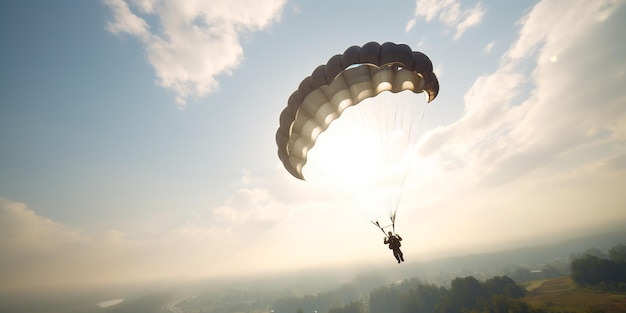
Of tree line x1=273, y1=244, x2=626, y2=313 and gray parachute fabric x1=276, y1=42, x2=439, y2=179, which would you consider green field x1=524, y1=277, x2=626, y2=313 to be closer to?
tree line x1=273, y1=244, x2=626, y2=313

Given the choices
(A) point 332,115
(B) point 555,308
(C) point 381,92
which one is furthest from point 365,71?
(B) point 555,308

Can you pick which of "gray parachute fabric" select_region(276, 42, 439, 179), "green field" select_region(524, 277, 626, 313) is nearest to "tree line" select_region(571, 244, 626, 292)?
"green field" select_region(524, 277, 626, 313)

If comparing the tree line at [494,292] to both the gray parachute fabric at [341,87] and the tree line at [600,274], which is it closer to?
the tree line at [600,274]

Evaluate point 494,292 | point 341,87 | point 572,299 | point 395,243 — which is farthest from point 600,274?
point 341,87

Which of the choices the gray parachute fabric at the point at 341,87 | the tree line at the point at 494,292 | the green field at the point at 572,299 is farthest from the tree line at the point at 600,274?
the gray parachute fabric at the point at 341,87

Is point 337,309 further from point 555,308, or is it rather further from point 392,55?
point 392,55

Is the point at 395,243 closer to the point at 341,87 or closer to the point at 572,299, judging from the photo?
the point at 341,87

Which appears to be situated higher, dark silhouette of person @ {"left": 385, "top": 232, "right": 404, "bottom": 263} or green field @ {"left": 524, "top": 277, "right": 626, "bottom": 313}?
dark silhouette of person @ {"left": 385, "top": 232, "right": 404, "bottom": 263}
